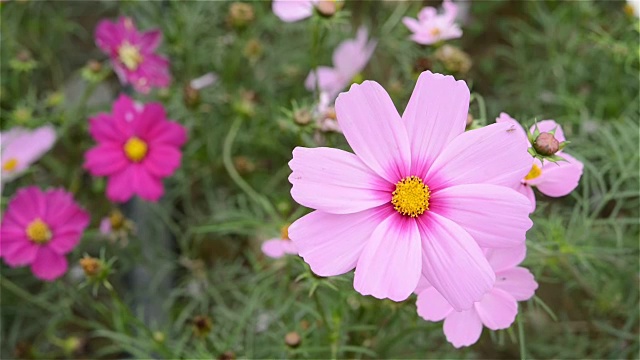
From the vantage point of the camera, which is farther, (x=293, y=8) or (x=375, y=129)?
(x=293, y=8)

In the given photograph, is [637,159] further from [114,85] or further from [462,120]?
[114,85]

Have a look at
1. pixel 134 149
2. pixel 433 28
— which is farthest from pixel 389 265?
pixel 134 149

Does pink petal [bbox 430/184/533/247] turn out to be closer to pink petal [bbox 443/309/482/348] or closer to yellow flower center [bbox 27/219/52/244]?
pink petal [bbox 443/309/482/348]

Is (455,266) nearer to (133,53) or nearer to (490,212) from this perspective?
(490,212)

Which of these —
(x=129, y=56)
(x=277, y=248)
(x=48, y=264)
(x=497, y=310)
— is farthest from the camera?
(x=129, y=56)

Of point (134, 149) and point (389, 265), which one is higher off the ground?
point (389, 265)

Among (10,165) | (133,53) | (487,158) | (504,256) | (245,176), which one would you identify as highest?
(487,158)
